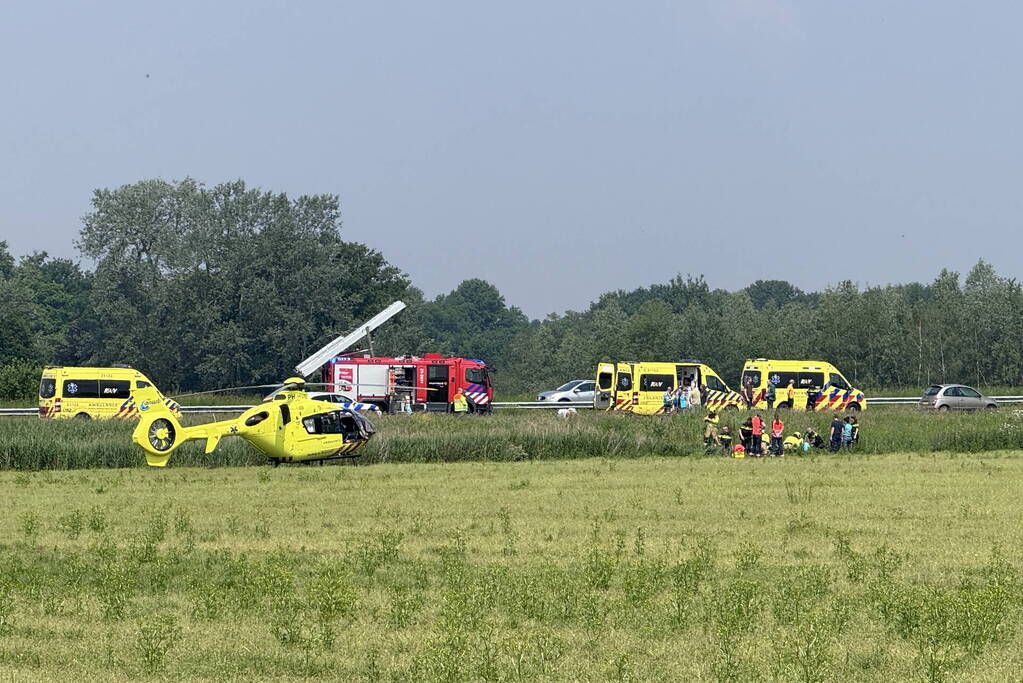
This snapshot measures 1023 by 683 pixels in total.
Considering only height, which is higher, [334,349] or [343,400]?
[334,349]

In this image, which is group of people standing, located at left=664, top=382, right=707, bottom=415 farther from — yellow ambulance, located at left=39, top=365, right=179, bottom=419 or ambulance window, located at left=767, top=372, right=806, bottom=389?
yellow ambulance, located at left=39, top=365, right=179, bottom=419

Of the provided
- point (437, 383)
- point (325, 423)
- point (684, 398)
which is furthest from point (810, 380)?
point (325, 423)

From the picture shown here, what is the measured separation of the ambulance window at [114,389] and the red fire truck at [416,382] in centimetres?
821

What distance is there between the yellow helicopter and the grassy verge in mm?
1646

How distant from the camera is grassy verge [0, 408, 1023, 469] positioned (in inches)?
1373

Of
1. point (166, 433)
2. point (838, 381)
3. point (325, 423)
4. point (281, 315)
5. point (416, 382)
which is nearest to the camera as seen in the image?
point (166, 433)

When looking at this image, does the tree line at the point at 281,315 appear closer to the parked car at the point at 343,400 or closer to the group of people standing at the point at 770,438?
the parked car at the point at 343,400

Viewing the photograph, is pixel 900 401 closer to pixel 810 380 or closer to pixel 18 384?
pixel 810 380

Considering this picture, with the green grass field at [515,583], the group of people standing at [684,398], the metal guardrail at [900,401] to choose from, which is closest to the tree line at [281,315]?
the metal guardrail at [900,401]

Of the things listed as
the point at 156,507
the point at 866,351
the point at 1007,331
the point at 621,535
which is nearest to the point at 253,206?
the point at 866,351

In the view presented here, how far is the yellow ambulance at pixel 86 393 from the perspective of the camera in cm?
5119

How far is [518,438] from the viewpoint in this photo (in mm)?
38281

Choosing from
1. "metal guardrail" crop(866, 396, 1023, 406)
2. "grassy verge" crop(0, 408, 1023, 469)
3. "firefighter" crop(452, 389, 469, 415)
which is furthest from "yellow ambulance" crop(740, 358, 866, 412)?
"firefighter" crop(452, 389, 469, 415)

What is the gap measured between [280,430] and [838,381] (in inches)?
1089
